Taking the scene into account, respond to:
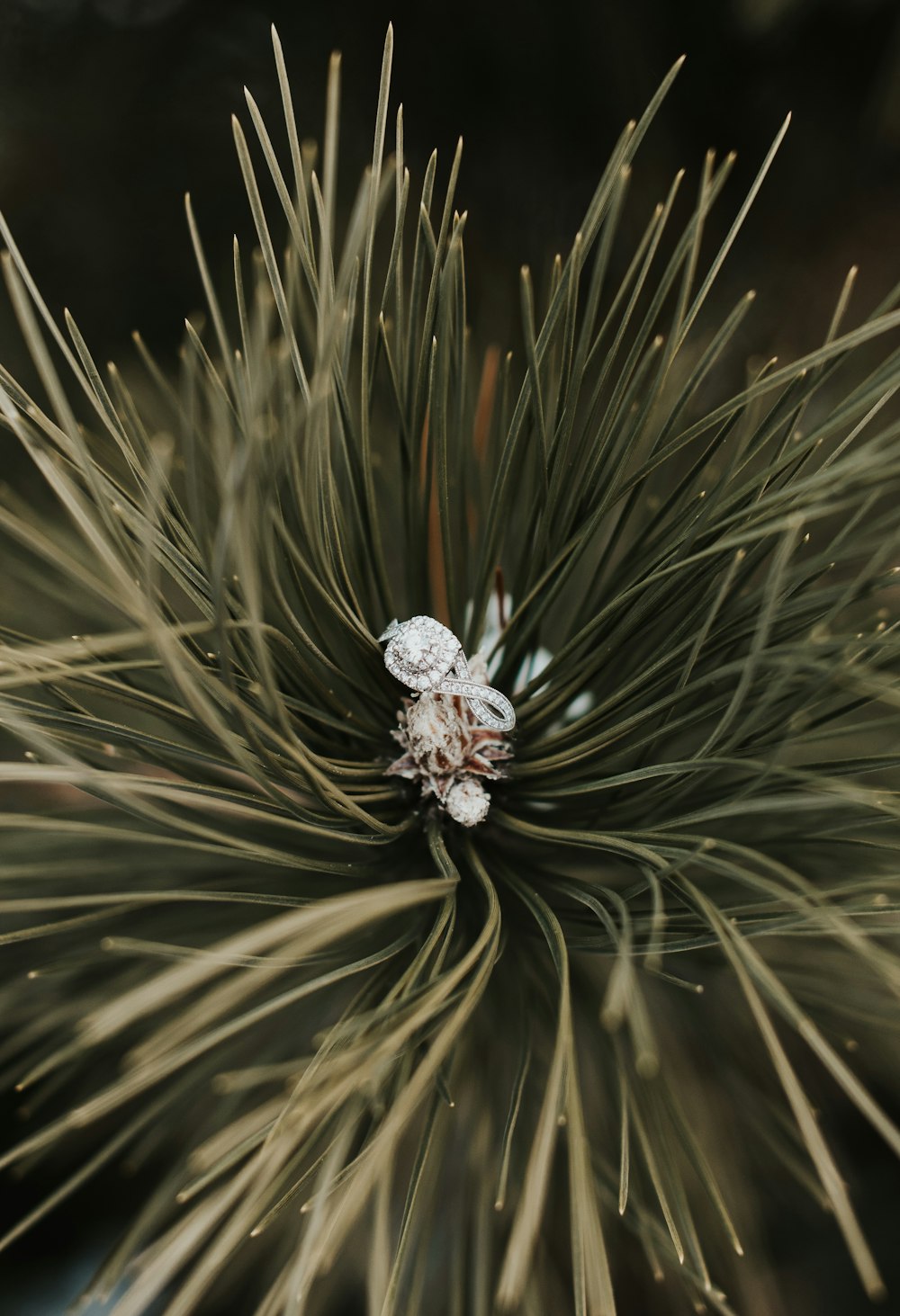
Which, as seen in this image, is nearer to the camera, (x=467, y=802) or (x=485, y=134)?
(x=467, y=802)

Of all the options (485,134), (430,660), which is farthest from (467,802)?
(485,134)

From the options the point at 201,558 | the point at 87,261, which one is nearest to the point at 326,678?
the point at 201,558

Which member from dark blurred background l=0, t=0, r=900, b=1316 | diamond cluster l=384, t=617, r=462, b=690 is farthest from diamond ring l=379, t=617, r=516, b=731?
dark blurred background l=0, t=0, r=900, b=1316

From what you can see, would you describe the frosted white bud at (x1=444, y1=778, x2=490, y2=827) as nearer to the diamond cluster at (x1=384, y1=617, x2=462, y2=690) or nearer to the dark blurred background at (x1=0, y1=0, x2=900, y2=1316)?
the diamond cluster at (x1=384, y1=617, x2=462, y2=690)

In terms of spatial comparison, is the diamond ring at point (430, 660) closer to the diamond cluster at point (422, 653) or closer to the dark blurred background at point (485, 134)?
the diamond cluster at point (422, 653)

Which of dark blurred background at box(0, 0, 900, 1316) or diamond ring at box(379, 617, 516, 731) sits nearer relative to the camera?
diamond ring at box(379, 617, 516, 731)

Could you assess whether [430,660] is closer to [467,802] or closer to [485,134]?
[467,802]

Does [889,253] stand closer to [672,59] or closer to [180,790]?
[672,59]
